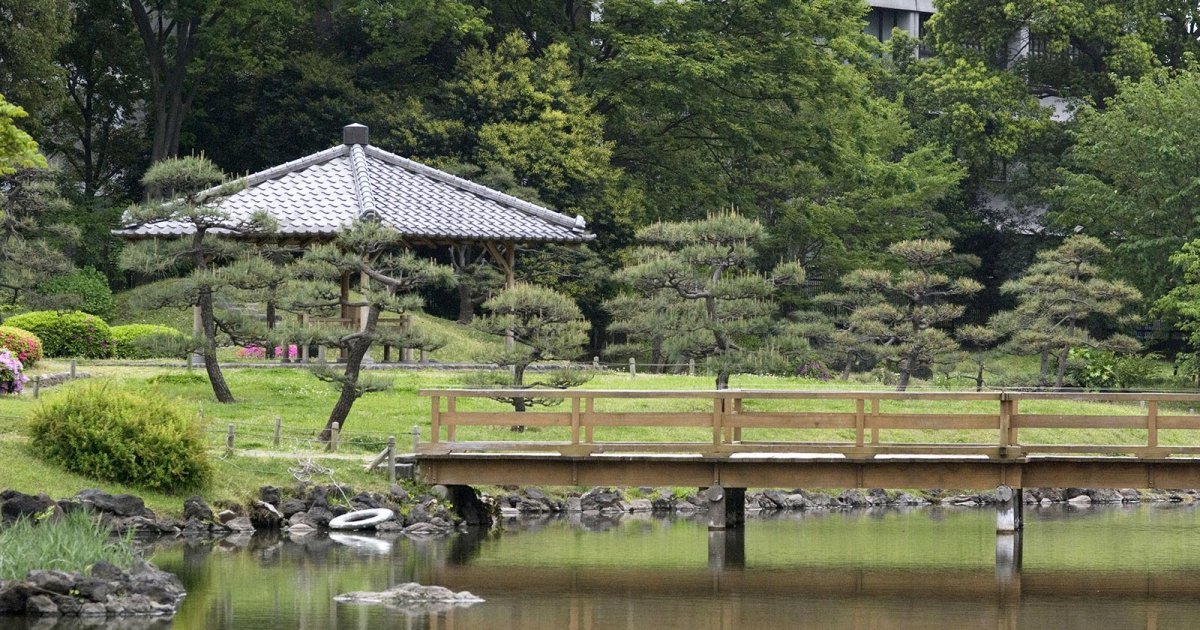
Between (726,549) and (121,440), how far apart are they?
8.63m

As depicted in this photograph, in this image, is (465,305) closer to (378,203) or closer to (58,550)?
(378,203)

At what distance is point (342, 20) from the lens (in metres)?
56.1

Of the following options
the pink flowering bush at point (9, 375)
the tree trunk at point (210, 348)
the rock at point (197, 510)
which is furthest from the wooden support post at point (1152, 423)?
the pink flowering bush at point (9, 375)

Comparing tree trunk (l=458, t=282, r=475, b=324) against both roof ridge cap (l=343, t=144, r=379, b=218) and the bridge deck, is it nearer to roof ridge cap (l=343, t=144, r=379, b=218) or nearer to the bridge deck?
roof ridge cap (l=343, t=144, r=379, b=218)

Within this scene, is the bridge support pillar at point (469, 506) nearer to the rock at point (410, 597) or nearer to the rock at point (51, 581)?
the rock at point (410, 597)

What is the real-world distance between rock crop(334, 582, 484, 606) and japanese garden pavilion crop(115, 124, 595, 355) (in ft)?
58.4

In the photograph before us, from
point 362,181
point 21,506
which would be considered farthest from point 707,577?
point 362,181

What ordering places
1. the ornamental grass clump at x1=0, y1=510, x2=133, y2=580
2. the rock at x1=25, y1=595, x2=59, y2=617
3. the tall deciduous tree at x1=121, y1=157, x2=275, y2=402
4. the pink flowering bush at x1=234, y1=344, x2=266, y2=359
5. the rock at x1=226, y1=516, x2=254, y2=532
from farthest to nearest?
the pink flowering bush at x1=234, y1=344, x2=266, y2=359 → the tall deciduous tree at x1=121, y1=157, x2=275, y2=402 → the rock at x1=226, y1=516, x2=254, y2=532 → the ornamental grass clump at x1=0, y1=510, x2=133, y2=580 → the rock at x1=25, y1=595, x2=59, y2=617

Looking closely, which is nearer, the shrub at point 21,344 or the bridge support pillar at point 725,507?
the bridge support pillar at point 725,507

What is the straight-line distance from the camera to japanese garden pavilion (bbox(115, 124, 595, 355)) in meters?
39.3

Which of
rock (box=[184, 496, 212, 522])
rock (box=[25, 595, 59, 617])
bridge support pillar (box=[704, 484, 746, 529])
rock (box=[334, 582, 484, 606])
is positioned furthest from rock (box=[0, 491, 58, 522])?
bridge support pillar (box=[704, 484, 746, 529])

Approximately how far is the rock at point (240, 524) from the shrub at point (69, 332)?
47.8ft

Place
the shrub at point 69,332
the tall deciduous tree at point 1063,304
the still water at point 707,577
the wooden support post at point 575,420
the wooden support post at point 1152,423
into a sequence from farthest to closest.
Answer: the tall deciduous tree at point 1063,304 < the shrub at point 69,332 < the wooden support post at point 1152,423 < the wooden support post at point 575,420 < the still water at point 707,577

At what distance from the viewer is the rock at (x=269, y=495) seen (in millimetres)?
26906
